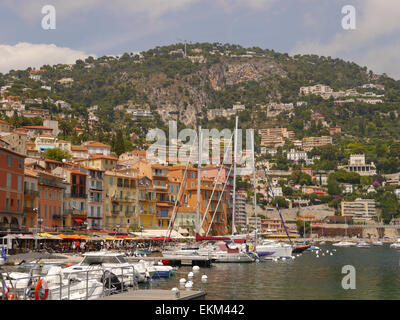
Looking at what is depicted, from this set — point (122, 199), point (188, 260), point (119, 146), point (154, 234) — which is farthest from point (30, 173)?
point (119, 146)

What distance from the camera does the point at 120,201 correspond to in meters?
85.8

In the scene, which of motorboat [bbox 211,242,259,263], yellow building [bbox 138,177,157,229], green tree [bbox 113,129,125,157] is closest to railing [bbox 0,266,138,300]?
motorboat [bbox 211,242,259,263]

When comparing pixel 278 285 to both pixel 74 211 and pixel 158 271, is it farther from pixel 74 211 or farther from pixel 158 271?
pixel 74 211

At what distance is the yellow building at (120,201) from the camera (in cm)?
8375

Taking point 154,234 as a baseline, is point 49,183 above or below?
above

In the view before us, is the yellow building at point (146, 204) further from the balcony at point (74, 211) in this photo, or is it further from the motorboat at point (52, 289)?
the motorboat at point (52, 289)

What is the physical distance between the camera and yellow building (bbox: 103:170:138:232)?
83.8 metres

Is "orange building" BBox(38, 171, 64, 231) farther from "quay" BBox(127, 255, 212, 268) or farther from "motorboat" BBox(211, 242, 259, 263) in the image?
"motorboat" BBox(211, 242, 259, 263)

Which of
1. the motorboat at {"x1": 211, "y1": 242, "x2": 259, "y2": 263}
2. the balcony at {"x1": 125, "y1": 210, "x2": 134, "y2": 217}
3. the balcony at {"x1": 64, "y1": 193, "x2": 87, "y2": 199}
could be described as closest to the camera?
the motorboat at {"x1": 211, "y1": 242, "x2": 259, "y2": 263}

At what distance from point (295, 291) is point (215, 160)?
123203mm

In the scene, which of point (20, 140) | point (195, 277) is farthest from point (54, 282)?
point (20, 140)
